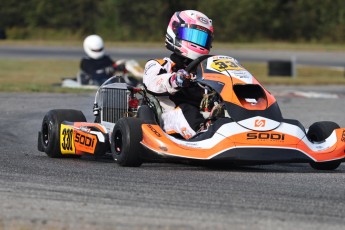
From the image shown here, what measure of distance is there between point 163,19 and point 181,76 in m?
40.3

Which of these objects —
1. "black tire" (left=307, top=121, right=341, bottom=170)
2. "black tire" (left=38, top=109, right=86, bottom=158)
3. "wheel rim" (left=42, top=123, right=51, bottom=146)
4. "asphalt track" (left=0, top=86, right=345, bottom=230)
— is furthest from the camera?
"wheel rim" (left=42, top=123, right=51, bottom=146)

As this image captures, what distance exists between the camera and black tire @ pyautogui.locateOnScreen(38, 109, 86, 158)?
9.40 meters

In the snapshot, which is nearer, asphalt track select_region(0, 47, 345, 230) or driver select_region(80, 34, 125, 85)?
asphalt track select_region(0, 47, 345, 230)

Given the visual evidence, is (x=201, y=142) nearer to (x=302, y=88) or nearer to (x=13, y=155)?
(x=13, y=155)

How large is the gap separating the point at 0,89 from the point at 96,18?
31256mm

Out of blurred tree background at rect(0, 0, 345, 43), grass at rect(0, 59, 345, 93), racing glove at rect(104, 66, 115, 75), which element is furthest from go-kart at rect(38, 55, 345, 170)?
blurred tree background at rect(0, 0, 345, 43)

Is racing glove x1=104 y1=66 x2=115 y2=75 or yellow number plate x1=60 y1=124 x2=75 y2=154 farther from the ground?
yellow number plate x1=60 y1=124 x2=75 y2=154

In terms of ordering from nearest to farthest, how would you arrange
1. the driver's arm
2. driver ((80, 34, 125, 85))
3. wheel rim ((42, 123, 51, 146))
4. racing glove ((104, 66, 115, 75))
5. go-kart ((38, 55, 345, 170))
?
go-kart ((38, 55, 345, 170)) → the driver's arm → wheel rim ((42, 123, 51, 146)) → racing glove ((104, 66, 115, 75)) → driver ((80, 34, 125, 85))

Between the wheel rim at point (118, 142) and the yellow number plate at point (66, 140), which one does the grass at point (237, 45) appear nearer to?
the yellow number plate at point (66, 140)

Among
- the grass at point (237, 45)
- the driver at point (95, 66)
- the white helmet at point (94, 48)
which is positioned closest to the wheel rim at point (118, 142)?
the driver at point (95, 66)

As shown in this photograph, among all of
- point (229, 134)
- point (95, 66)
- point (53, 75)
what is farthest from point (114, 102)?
point (53, 75)

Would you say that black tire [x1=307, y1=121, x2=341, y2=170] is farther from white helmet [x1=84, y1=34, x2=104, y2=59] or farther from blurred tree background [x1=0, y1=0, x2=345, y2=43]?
blurred tree background [x1=0, y1=0, x2=345, y2=43]

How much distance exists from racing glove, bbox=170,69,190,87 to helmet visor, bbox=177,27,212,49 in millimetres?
577

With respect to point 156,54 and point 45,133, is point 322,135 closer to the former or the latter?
point 45,133
